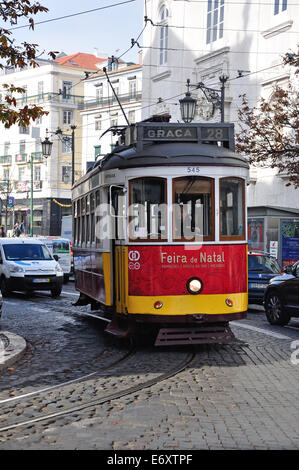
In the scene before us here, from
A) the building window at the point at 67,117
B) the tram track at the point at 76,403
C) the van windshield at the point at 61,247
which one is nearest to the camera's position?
the tram track at the point at 76,403

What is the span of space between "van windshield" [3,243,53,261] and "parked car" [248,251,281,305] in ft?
23.0

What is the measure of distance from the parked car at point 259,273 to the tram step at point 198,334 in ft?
25.2

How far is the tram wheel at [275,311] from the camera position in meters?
15.0

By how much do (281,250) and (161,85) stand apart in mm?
20481

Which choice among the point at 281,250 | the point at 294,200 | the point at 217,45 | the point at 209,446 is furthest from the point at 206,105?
the point at 209,446

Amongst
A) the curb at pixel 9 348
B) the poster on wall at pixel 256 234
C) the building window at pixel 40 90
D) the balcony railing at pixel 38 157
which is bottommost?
the curb at pixel 9 348

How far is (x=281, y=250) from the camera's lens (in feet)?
81.3

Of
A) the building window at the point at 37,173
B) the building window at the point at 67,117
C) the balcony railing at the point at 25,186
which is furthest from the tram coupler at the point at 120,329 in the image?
the building window at the point at 67,117

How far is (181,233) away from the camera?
1070 centimetres

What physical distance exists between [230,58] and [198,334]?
87.1 ft

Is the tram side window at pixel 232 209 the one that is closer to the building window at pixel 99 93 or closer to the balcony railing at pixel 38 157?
the building window at pixel 99 93

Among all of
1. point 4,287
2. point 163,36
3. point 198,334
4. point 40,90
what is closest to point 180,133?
point 198,334

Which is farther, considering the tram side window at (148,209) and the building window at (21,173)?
the building window at (21,173)
